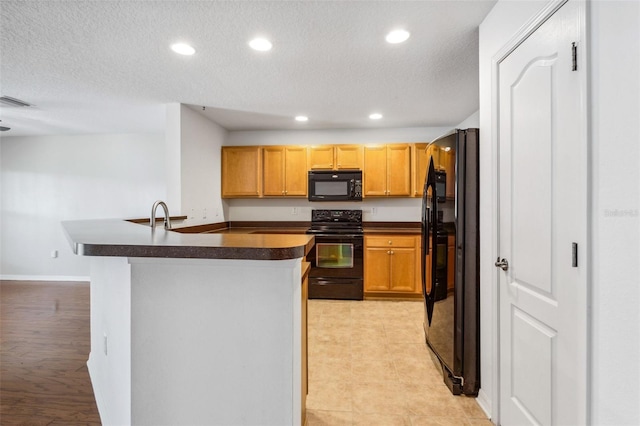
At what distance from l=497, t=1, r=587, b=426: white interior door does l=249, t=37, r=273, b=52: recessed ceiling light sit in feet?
4.89

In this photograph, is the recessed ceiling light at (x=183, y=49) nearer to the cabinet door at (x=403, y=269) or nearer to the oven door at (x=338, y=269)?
the oven door at (x=338, y=269)

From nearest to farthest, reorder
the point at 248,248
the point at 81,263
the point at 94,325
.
Result: 1. the point at 248,248
2. the point at 94,325
3. the point at 81,263

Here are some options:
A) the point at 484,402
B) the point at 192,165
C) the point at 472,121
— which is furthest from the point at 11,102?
the point at 472,121

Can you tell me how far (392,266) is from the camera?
13.3ft

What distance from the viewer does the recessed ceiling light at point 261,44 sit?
2.12 meters

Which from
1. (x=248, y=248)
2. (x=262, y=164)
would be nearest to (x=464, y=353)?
(x=248, y=248)

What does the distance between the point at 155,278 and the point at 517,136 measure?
1780mm

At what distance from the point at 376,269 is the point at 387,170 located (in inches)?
55.0

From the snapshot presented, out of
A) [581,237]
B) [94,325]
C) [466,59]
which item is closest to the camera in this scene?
[581,237]

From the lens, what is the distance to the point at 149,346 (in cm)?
122

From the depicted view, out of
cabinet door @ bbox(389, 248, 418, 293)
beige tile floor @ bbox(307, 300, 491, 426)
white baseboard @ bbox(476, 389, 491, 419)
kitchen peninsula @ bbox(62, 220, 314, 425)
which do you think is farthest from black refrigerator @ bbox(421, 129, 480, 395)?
cabinet door @ bbox(389, 248, 418, 293)

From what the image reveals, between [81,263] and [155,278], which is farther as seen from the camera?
[81,263]

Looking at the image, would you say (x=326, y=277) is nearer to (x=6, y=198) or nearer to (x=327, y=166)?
Answer: (x=327, y=166)

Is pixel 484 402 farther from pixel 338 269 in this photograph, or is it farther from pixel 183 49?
pixel 183 49
